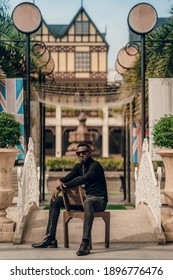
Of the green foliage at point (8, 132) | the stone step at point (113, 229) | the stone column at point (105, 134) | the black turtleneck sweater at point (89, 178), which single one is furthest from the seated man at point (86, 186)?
the stone column at point (105, 134)

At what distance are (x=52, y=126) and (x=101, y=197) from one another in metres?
50.7

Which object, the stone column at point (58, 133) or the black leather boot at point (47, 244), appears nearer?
the black leather boot at point (47, 244)

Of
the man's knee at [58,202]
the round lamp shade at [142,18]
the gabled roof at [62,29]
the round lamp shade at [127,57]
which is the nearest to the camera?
the man's knee at [58,202]

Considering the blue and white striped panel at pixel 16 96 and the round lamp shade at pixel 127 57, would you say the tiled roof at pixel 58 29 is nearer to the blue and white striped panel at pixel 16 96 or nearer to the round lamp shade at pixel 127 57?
the round lamp shade at pixel 127 57

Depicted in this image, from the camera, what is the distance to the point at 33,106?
19.2 metres

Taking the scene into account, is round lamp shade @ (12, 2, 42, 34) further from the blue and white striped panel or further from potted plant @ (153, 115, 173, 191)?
potted plant @ (153, 115, 173, 191)

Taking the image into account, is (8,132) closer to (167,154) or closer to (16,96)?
(167,154)

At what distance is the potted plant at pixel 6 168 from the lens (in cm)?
1021

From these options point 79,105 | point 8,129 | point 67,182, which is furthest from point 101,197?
point 79,105

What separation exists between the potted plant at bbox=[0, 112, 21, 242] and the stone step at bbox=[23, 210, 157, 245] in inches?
12.8

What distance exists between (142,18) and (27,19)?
7.97ft

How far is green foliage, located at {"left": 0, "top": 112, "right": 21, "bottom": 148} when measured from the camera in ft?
34.2

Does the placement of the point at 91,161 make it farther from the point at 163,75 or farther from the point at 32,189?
the point at 163,75

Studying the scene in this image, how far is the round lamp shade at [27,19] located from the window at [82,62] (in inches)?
1738
